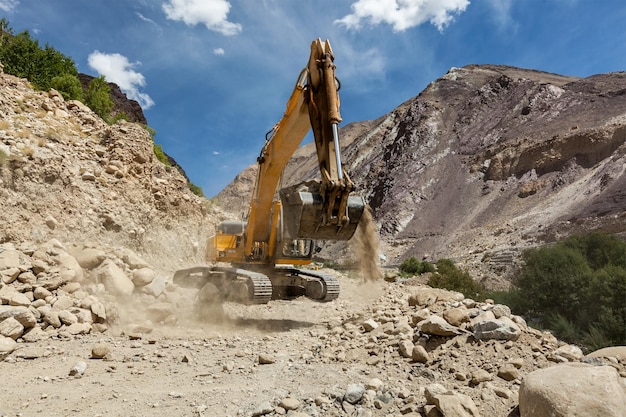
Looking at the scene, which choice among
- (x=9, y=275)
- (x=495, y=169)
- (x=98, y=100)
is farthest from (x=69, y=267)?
(x=495, y=169)

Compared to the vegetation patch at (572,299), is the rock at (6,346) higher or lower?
lower

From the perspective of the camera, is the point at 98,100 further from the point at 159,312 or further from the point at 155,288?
the point at 159,312

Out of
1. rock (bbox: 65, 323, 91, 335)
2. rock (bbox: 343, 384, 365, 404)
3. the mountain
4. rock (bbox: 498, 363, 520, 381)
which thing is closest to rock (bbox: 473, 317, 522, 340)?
rock (bbox: 498, 363, 520, 381)

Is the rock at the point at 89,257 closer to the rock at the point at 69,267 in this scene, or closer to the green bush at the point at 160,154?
the rock at the point at 69,267

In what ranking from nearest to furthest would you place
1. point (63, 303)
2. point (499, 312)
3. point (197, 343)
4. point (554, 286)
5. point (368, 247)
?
point (499, 312), point (197, 343), point (63, 303), point (368, 247), point (554, 286)

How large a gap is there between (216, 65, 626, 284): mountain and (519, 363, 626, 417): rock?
22372 millimetres

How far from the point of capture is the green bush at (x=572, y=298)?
34.3ft

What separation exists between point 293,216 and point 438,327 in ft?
8.63

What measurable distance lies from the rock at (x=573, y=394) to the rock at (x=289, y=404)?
1944 mm

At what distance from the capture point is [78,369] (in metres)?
4.97

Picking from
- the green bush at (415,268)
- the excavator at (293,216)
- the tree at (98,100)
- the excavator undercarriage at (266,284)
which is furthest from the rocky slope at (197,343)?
the green bush at (415,268)

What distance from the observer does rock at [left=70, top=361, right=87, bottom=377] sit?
4.93 metres

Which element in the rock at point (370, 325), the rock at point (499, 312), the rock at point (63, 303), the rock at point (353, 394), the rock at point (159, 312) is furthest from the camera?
the rock at point (159, 312)

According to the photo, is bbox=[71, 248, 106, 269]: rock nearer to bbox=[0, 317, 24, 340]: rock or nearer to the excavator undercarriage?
the excavator undercarriage
